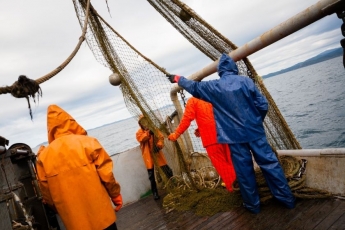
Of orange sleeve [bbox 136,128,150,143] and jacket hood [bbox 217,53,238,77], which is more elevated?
jacket hood [bbox 217,53,238,77]

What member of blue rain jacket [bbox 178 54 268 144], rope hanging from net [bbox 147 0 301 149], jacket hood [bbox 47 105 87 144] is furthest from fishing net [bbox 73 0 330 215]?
jacket hood [bbox 47 105 87 144]

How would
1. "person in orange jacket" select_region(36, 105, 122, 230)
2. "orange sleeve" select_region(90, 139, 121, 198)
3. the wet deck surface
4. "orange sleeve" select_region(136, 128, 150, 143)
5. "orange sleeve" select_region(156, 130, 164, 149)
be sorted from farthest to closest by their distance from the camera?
"orange sleeve" select_region(136, 128, 150, 143)
"orange sleeve" select_region(156, 130, 164, 149)
the wet deck surface
"orange sleeve" select_region(90, 139, 121, 198)
"person in orange jacket" select_region(36, 105, 122, 230)

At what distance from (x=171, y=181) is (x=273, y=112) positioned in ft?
8.88

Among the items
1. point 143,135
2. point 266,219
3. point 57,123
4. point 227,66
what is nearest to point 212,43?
point 227,66

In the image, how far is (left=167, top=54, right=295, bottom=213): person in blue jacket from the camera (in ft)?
9.77

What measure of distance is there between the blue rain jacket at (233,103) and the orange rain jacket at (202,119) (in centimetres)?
78

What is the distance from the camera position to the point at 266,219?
9.55 ft

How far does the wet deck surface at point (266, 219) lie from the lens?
2574 millimetres

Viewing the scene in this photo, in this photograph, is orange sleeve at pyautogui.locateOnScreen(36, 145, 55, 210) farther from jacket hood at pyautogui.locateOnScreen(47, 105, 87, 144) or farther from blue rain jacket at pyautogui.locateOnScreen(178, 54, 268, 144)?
blue rain jacket at pyautogui.locateOnScreen(178, 54, 268, 144)

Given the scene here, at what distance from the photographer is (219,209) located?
3543 mm

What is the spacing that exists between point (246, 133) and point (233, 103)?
45 centimetres

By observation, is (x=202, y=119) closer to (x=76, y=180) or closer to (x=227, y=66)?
(x=227, y=66)

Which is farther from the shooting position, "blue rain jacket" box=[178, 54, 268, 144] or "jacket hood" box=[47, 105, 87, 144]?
"blue rain jacket" box=[178, 54, 268, 144]

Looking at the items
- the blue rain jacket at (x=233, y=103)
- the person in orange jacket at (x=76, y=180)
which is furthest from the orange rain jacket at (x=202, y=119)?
the person in orange jacket at (x=76, y=180)
